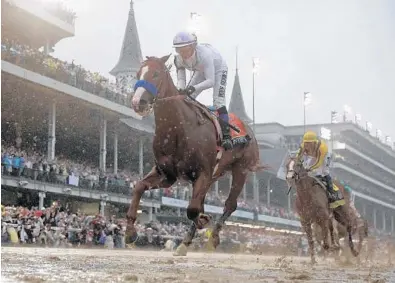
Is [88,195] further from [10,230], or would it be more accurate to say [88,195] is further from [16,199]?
[10,230]

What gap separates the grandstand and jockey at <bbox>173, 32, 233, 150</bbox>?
51.4 ft

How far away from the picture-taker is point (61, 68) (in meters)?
Result: 27.8

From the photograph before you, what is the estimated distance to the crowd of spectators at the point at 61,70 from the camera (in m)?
25.4

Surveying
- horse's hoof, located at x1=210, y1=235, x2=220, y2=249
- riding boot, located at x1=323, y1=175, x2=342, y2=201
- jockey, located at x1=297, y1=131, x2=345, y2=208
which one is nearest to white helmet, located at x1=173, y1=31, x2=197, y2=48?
horse's hoof, located at x1=210, y1=235, x2=220, y2=249

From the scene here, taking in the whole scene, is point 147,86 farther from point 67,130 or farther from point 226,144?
point 67,130

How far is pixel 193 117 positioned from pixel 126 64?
28.5m

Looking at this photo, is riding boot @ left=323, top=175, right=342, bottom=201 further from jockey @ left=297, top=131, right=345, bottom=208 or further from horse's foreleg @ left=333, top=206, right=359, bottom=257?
horse's foreleg @ left=333, top=206, right=359, bottom=257

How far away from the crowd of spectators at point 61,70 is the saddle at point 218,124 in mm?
16994

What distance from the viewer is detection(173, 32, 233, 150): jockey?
810 centimetres

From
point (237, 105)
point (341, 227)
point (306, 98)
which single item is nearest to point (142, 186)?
point (341, 227)

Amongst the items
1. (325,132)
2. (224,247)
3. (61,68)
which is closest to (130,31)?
(61,68)

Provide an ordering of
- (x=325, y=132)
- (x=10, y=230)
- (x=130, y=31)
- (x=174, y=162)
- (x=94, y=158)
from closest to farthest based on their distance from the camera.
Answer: (x=174, y=162), (x=10, y=230), (x=130, y=31), (x=94, y=158), (x=325, y=132)

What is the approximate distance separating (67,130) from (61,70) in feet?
18.4

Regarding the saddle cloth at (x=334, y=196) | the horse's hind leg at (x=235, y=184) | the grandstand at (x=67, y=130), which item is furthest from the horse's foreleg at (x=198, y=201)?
the grandstand at (x=67, y=130)
